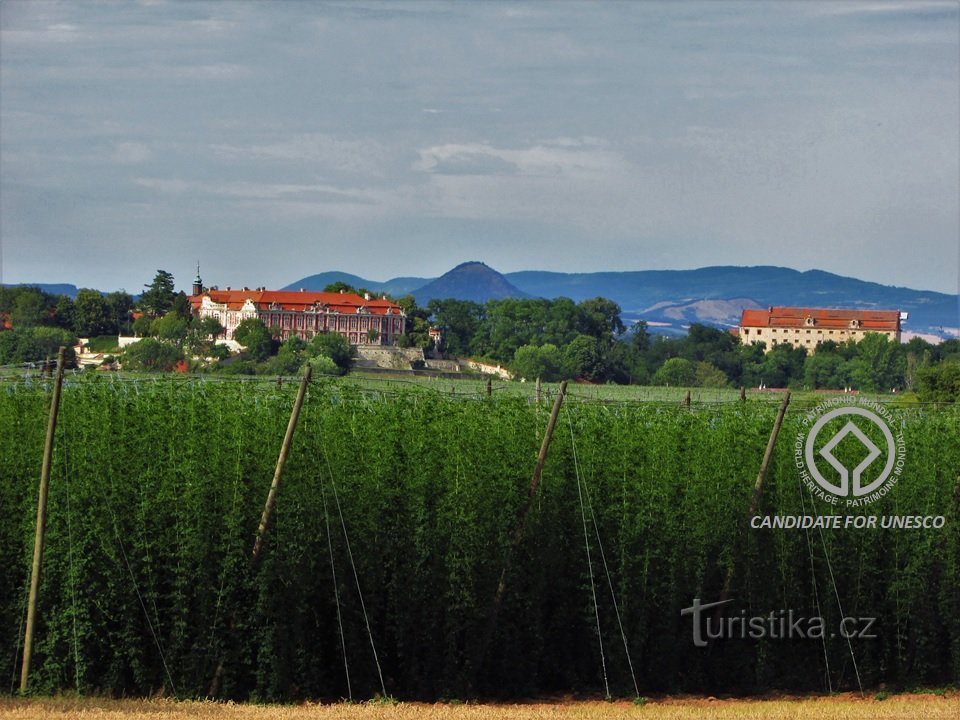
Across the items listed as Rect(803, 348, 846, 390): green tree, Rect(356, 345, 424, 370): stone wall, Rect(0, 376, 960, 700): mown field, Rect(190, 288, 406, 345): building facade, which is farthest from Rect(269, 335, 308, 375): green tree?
Rect(0, 376, 960, 700): mown field

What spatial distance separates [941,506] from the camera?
15211 mm

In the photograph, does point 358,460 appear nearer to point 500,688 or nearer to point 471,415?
point 471,415

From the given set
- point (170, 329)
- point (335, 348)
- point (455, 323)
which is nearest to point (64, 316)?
point (170, 329)

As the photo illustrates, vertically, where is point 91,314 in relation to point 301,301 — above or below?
below

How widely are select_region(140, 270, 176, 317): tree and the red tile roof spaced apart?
81.4 feet

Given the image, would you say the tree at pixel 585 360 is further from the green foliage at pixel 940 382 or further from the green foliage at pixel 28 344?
the green foliage at pixel 940 382

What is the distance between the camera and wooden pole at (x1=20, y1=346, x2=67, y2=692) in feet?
40.7

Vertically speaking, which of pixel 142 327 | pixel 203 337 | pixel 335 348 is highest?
pixel 142 327

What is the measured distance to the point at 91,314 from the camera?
13812 centimetres

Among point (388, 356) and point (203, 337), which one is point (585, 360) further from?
point (203, 337)

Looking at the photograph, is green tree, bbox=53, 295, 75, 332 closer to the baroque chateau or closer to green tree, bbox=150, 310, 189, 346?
green tree, bbox=150, 310, 189, 346

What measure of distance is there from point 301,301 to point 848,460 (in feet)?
599

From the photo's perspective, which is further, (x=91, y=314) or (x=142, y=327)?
(x=142, y=327)

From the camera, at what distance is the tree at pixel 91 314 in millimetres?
137250
